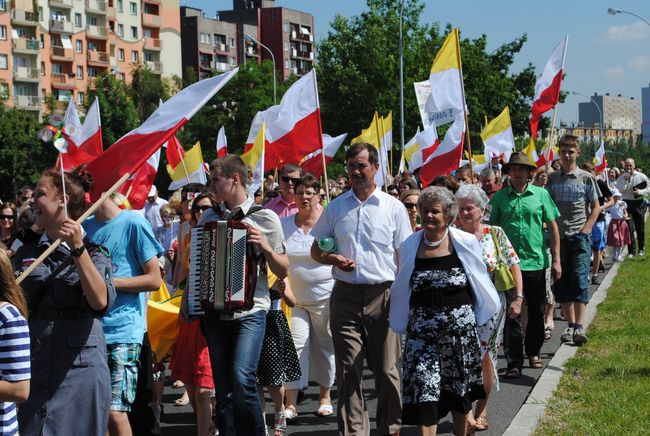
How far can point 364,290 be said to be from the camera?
291 inches

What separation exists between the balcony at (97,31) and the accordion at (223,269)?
9794 cm

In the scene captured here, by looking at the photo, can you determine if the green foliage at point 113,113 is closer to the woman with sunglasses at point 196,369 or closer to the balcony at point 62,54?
the balcony at point 62,54

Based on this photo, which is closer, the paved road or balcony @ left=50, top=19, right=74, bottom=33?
the paved road

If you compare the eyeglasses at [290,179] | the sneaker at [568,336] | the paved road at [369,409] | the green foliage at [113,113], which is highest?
the green foliage at [113,113]

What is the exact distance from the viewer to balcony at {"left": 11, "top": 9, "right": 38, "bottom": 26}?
90.3 meters

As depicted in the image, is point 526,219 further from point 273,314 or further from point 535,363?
point 273,314

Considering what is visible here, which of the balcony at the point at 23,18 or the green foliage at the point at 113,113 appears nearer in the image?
the green foliage at the point at 113,113

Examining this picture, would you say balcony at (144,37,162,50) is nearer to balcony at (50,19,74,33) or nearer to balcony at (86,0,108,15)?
balcony at (86,0,108,15)

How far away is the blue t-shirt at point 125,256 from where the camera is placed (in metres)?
6.19

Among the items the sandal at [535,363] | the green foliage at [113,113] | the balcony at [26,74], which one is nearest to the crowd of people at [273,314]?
the sandal at [535,363]

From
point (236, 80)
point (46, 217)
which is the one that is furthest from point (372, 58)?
point (46, 217)

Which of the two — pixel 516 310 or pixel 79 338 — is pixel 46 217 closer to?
pixel 79 338

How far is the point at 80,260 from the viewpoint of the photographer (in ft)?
17.2

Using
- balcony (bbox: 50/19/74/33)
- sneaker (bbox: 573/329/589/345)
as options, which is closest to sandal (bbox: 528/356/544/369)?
sneaker (bbox: 573/329/589/345)
